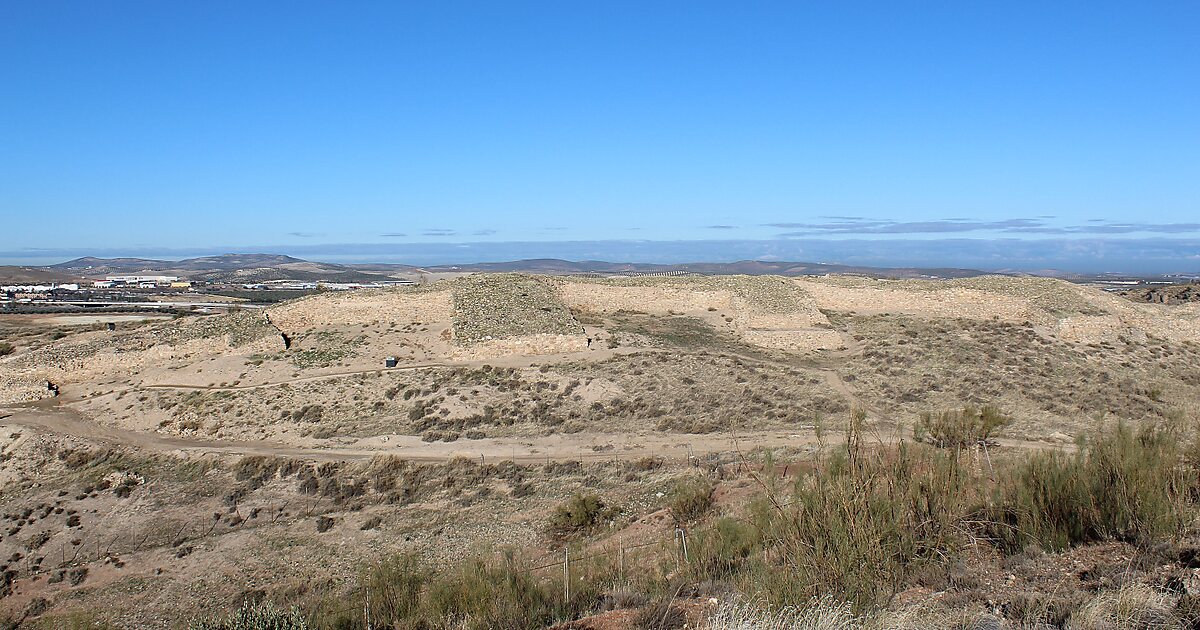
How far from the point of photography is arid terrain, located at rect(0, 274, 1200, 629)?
21.6 feet

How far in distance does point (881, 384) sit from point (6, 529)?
1909cm

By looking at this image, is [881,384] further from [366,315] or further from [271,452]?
[366,315]

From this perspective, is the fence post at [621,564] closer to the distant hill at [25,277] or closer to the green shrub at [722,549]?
the green shrub at [722,549]

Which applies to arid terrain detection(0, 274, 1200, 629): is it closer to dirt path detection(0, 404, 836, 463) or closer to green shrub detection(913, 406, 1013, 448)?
dirt path detection(0, 404, 836, 463)

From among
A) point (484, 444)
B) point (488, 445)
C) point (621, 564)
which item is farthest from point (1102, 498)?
point (484, 444)

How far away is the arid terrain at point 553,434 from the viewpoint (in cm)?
658

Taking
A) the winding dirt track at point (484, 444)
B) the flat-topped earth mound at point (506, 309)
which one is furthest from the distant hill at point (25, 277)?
the winding dirt track at point (484, 444)

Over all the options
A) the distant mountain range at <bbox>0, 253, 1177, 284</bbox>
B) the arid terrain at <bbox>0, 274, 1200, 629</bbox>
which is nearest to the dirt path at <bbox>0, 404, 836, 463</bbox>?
the arid terrain at <bbox>0, 274, 1200, 629</bbox>

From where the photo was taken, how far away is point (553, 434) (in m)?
15.5

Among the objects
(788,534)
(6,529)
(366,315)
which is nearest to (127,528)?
(6,529)

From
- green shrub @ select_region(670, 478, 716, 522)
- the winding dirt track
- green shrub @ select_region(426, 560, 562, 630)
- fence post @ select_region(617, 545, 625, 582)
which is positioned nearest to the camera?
green shrub @ select_region(426, 560, 562, 630)

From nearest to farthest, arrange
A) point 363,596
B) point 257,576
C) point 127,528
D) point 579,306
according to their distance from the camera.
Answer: point 363,596 < point 257,576 < point 127,528 < point 579,306

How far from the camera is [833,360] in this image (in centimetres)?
2105

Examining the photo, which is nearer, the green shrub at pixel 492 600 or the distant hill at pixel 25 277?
the green shrub at pixel 492 600
